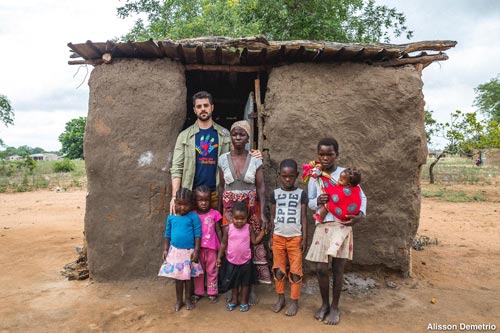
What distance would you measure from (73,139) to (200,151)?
121ft

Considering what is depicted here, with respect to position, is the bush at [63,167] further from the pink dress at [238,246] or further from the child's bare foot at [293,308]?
the child's bare foot at [293,308]

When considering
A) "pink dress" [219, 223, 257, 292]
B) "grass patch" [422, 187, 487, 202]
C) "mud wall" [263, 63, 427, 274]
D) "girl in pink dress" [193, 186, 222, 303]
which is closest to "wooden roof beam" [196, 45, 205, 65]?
"mud wall" [263, 63, 427, 274]

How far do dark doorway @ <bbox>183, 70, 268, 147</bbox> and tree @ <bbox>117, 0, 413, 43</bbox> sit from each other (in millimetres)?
3322

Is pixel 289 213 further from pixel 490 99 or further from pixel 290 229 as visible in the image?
pixel 490 99

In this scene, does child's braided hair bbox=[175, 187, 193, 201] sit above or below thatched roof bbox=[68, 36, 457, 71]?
below

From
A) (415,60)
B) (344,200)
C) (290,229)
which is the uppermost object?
(415,60)

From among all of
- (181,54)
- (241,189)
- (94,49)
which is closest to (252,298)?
(241,189)

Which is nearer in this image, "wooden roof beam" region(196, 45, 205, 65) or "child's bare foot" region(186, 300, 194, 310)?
"child's bare foot" region(186, 300, 194, 310)

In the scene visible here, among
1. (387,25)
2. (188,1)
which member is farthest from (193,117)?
(387,25)

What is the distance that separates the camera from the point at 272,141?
3.83 m

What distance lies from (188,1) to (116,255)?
1052 cm

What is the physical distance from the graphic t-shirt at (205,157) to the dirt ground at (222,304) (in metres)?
1.16

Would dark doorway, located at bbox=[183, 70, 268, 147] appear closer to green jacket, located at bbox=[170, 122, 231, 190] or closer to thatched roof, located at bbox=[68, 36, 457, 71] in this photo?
thatched roof, located at bbox=[68, 36, 457, 71]

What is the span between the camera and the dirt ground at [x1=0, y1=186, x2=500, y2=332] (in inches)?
118
